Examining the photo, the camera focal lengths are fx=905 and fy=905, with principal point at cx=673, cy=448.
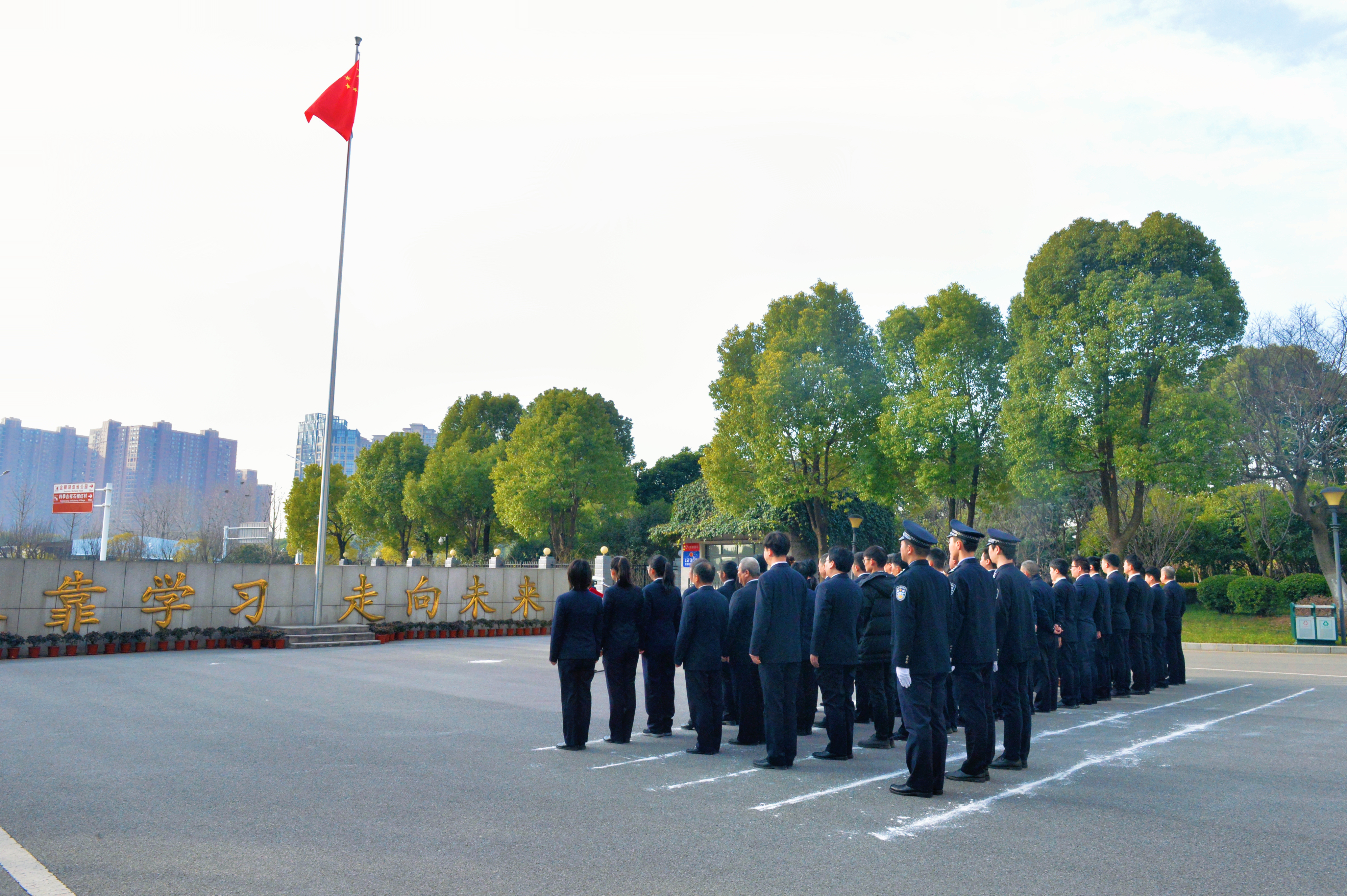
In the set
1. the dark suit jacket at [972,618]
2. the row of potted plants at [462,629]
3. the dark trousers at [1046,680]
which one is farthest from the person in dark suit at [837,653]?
the row of potted plants at [462,629]

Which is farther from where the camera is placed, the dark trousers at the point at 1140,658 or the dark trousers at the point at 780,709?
the dark trousers at the point at 1140,658

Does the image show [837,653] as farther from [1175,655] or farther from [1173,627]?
[1175,655]

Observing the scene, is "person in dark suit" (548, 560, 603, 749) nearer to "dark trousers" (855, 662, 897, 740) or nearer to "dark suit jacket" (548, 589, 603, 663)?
"dark suit jacket" (548, 589, 603, 663)

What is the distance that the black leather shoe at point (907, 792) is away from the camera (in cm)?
598

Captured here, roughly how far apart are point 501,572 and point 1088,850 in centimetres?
2161

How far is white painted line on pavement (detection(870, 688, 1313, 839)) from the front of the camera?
5.16 meters

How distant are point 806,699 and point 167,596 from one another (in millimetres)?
15034

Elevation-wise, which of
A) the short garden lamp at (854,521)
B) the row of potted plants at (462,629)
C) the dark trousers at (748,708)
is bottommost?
the row of potted plants at (462,629)

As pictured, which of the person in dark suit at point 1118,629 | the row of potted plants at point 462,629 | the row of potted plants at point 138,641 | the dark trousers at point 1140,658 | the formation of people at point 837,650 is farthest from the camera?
the row of potted plants at point 462,629

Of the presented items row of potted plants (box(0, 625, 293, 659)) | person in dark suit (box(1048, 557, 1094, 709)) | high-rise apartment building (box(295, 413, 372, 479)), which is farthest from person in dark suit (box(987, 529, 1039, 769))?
high-rise apartment building (box(295, 413, 372, 479))

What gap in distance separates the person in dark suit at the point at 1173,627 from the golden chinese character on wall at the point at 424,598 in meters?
16.8

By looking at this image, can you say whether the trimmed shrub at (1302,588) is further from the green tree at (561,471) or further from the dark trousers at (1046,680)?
the green tree at (561,471)

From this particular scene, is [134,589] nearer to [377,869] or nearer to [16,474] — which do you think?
[377,869]

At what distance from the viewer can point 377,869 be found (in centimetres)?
434
